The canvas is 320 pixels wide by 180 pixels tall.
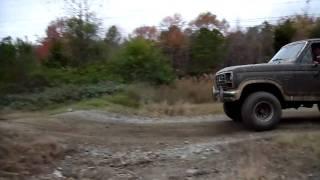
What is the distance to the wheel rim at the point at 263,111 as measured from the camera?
11719mm

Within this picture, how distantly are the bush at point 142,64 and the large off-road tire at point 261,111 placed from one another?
1074 centimetres

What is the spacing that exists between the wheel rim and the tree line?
10758 millimetres

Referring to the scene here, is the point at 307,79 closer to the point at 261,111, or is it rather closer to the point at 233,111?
the point at 261,111

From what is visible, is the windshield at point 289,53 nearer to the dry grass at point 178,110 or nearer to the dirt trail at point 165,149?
the dirt trail at point 165,149

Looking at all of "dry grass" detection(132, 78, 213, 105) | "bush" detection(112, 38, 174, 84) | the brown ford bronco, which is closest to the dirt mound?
the brown ford bronco

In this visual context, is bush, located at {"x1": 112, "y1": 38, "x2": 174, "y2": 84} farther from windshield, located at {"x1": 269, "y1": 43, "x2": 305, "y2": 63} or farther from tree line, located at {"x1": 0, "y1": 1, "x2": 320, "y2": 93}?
windshield, located at {"x1": 269, "y1": 43, "x2": 305, "y2": 63}

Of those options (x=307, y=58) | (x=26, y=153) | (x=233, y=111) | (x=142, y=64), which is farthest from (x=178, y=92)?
(x=26, y=153)

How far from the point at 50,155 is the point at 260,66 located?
193 inches

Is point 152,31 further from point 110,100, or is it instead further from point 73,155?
point 73,155

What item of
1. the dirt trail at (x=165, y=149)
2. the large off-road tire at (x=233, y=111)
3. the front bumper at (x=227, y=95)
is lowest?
the dirt trail at (x=165, y=149)

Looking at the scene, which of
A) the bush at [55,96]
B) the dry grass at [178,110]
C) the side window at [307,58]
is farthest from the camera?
the bush at [55,96]

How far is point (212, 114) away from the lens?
15688 mm

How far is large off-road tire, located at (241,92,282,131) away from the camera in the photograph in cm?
1162

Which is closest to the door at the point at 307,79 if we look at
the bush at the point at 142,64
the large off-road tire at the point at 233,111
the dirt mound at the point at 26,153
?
the large off-road tire at the point at 233,111
